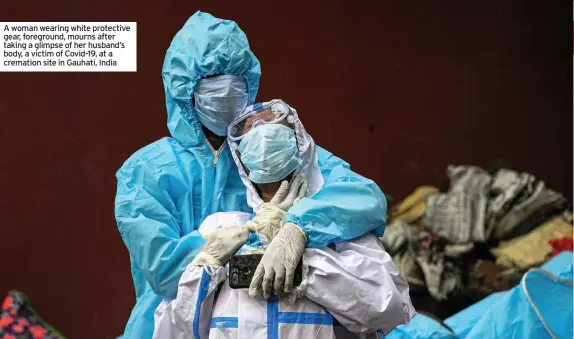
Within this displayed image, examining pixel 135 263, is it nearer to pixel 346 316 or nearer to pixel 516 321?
pixel 346 316

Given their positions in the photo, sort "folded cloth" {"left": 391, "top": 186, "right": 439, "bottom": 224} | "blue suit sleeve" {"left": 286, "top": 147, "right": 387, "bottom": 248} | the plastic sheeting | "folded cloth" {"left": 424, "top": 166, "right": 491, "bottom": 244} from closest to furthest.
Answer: "blue suit sleeve" {"left": 286, "top": 147, "right": 387, "bottom": 248} → the plastic sheeting → "folded cloth" {"left": 424, "top": 166, "right": 491, "bottom": 244} → "folded cloth" {"left": 391, "top": 186, "right": 439, "bottom": 224}

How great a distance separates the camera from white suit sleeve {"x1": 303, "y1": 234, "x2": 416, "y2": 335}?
8.39 ft

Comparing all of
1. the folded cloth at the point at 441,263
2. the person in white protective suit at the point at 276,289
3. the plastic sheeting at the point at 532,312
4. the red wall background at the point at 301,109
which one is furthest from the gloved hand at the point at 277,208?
the folded cloth at the point at 441,263

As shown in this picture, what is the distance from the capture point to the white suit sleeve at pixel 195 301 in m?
2.60

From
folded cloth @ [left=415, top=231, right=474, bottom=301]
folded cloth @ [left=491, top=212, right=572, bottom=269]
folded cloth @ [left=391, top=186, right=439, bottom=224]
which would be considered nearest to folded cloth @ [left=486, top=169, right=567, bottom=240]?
folded cloth @ [left=491, top=212, right=572, bottom=269]

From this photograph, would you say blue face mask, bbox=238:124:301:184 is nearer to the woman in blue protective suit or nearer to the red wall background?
the woman in blue protective suit

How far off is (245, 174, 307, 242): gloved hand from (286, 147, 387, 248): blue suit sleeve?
0.11ft

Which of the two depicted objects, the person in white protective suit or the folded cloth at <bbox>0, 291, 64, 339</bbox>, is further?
the folded cloth at <bbox>0, 291, 64, 339</bbox>

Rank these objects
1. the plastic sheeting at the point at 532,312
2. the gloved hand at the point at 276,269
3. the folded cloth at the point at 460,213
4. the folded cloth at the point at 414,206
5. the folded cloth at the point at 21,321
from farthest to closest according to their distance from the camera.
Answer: the folded cloth at the point at 414,206
the folded cloth at the point at 460,213
the folded cloth at the point at 21,321
the plastic sheeting at the point at 532,312
the gloved hand at the point at 276,269

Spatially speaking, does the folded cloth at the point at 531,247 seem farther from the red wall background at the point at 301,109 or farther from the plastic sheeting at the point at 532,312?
the plastic sheeting at the point at 532,312

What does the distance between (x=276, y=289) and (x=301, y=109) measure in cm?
211

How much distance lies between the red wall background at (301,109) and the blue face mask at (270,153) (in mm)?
1539

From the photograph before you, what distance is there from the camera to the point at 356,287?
2570 millimetres

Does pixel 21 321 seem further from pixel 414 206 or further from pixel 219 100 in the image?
pixel 219 100
